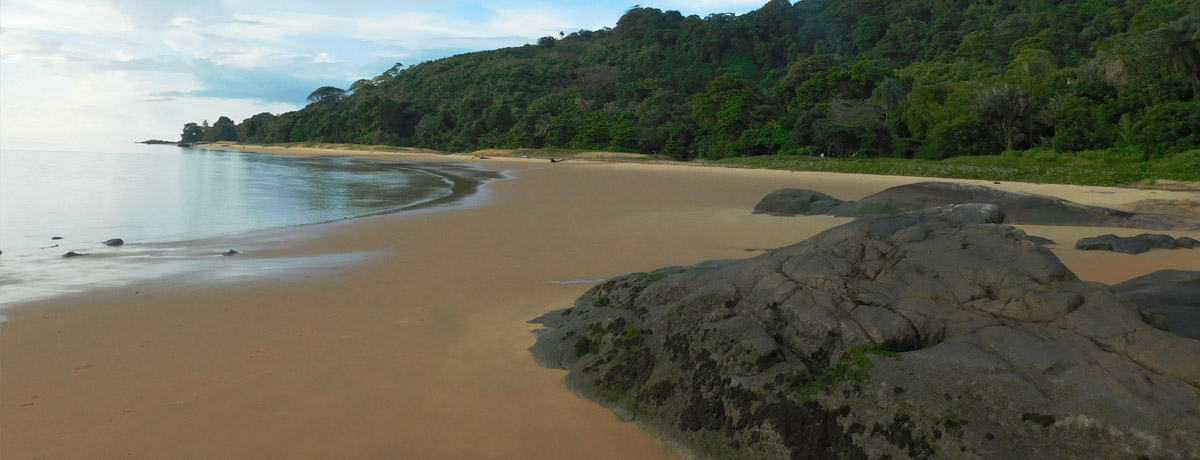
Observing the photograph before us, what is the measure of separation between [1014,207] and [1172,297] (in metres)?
8.61

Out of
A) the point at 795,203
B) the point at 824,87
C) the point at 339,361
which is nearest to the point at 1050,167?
the point at 795,203

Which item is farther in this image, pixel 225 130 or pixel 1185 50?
pixel 225 130

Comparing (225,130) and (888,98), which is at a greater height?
→ (888,98)

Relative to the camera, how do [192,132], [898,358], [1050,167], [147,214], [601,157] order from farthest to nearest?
[192,132] → [601,157] → [1050,167] → [147,214] → [898,358]

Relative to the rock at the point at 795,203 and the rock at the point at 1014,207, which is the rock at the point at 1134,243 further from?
the rock at the point at 795,203

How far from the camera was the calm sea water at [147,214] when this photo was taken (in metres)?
8.94

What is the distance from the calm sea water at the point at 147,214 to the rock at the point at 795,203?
907 centimetres

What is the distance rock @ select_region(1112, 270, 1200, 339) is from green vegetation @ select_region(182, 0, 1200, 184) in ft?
67.9

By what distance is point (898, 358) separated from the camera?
11.1 ft

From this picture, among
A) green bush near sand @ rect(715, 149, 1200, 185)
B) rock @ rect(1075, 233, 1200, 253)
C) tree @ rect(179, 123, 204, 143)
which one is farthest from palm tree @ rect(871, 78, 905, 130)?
tree @ rect(179, 123, 204, 143)

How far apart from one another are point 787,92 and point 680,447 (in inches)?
2177

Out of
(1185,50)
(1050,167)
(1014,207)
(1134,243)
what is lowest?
(1134,243)

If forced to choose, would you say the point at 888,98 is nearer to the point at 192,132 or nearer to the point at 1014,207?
the point at 1014,207

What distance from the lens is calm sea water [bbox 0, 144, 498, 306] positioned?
8938 mm
